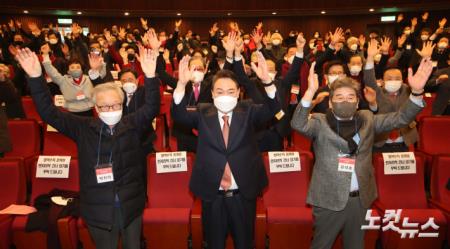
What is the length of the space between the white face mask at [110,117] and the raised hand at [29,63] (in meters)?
0.48

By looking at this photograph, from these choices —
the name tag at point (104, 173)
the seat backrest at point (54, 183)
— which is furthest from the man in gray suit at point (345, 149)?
the seat backrest at point (54, 183)

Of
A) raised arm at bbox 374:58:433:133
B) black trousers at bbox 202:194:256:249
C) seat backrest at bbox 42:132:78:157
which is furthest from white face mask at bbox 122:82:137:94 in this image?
raised arm at bbox 374:58:433:133

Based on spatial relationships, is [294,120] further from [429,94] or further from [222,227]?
[429,94]

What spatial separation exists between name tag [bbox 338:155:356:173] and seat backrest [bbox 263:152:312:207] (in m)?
0.92

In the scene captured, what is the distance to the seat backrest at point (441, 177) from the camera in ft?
10.8

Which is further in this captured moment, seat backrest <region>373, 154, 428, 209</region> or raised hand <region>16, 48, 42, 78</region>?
seat backrest <region>373, 154, 428, 209</region>

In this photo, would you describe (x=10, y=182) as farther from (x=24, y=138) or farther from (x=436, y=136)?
(x=436, y=136)

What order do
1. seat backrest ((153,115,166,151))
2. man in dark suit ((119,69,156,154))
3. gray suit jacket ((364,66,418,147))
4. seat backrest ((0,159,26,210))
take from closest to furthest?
seat backrest ((0,159,26,210)), gray suit jacket ((364,66,418,147)), man in dark suit ((119,69,156,154)), seat backrest ((153,115,166,151))

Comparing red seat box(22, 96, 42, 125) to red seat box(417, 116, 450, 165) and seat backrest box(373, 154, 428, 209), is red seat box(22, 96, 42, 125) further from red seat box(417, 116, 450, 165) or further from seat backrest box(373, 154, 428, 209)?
red seat box(417, 116, 450, 165)

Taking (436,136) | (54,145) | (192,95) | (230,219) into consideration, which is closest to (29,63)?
(230,219)

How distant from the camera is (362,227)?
A: 8.37 ft

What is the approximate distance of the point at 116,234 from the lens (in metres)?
2.49

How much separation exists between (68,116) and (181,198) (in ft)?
4.42

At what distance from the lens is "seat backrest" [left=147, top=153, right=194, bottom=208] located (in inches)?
132
